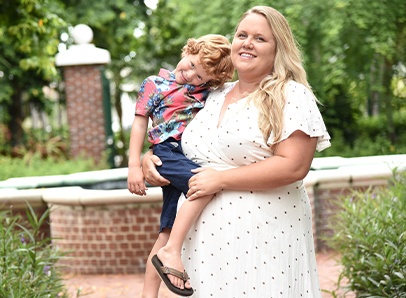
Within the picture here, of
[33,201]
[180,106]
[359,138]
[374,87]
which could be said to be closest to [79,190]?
[33,201]

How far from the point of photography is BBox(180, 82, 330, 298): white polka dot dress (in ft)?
10.8

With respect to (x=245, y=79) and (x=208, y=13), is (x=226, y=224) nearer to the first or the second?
(x=245, y=79)

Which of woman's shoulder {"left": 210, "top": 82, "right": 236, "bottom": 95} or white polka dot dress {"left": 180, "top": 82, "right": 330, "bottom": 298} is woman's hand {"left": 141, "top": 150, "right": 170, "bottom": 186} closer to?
white polka dot dress {"left": 180, "top": 82, "right": 330, "bottom": 298}

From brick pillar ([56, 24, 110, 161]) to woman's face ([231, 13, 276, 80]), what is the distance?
1108 cm

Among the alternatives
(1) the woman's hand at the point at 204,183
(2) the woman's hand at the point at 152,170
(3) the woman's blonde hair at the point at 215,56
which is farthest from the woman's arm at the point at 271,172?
(3) the woman's blonde hair at the point at 215,56

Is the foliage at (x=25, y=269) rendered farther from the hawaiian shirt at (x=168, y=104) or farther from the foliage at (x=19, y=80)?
the foliage at (x=19, y=80)

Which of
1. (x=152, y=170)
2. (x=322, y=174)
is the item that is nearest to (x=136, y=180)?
(x=152, y=170)

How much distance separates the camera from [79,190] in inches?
314

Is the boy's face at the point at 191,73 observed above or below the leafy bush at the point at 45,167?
above

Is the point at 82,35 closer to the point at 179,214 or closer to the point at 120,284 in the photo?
the point at 120,284

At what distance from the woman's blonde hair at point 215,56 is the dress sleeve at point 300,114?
16.1 inches

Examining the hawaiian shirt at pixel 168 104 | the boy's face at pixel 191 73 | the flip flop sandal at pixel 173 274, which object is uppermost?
the boy's face at pixel 191 73

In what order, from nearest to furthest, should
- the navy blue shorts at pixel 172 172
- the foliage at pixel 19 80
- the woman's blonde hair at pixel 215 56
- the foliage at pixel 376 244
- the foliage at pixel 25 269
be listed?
the navy blue shorts at pixel 172 172 < the woman's blonde hair at pixel 215 56 < the foliage at pixel 25 269 < the foliage at pixel 376 244 < the foliage at pixel 19 80

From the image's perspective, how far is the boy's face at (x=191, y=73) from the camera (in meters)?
3.62
